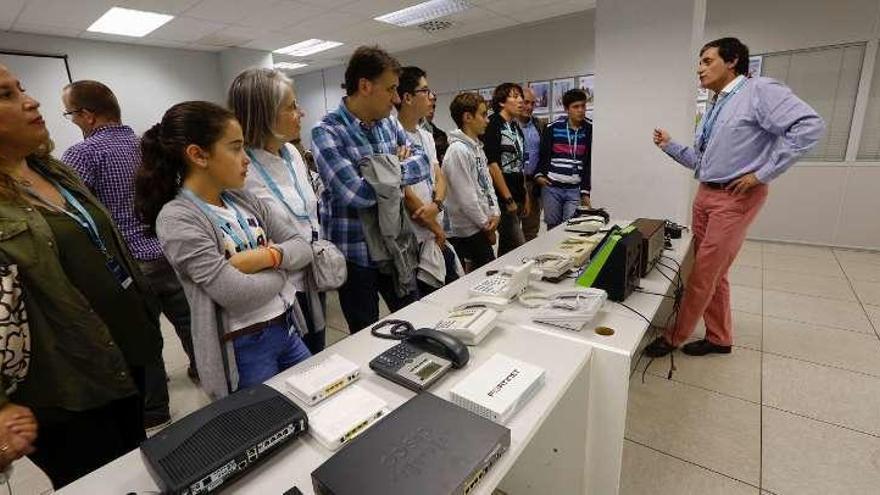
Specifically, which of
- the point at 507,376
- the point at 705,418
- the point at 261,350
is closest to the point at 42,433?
the point at 261,350

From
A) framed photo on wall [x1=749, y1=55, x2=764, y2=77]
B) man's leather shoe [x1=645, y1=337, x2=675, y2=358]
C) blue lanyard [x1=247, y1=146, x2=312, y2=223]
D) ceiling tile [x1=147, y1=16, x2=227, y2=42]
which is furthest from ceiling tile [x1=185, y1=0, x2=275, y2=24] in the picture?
framed photo on wall [x1=749, y1=55, x2=764, y2=77]

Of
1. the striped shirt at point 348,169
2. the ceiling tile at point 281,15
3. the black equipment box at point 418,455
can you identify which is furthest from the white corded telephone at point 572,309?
the ceiling tile at point 281,15

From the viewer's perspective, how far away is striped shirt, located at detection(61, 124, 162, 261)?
1833 mm

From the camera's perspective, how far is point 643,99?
293 centimetres

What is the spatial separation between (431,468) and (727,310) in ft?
7.67

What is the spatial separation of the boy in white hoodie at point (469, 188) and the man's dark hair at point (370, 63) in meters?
0.88

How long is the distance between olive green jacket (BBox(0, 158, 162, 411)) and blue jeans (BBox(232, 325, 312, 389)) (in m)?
0.27

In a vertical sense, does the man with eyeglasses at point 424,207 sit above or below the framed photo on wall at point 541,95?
below

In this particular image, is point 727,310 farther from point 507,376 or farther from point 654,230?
point 507,376

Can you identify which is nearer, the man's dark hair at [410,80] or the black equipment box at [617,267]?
the black equipment box at [617,267]

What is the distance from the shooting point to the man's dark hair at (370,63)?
1.58 metres

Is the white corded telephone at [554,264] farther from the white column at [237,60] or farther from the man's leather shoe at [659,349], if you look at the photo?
the white column at [237,60]

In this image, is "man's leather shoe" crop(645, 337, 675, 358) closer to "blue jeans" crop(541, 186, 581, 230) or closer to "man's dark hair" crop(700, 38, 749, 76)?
"blue jeans" crop(541, 186, 581, 230)

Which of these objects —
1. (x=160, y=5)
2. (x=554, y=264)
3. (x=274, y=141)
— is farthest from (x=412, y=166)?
(x=160, y=5)
